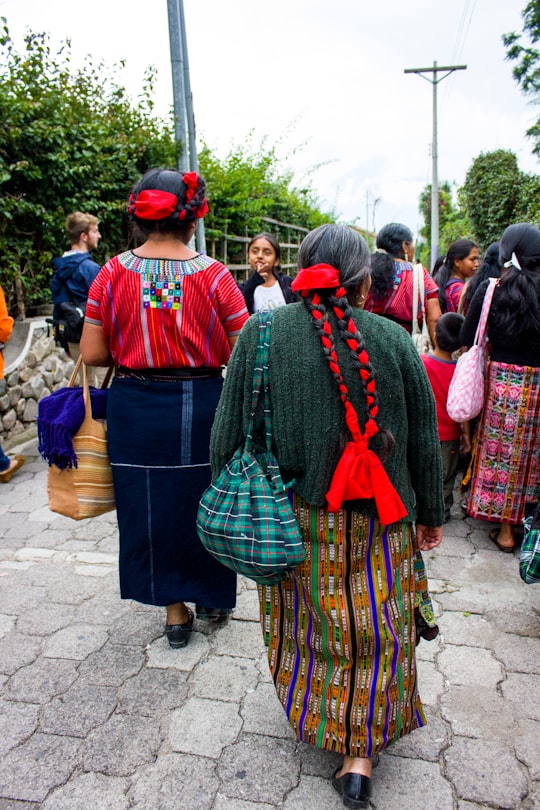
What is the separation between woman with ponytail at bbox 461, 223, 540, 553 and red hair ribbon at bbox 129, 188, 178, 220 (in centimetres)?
185

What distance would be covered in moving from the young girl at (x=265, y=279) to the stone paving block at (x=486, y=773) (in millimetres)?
3336

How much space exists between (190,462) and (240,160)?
997 cm

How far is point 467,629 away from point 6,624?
84.3 inches

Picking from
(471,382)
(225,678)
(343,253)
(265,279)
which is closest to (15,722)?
(225,678)

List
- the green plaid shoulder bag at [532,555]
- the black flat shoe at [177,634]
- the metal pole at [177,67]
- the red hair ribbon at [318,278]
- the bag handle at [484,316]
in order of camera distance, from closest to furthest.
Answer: the red hair ribbon at [318,278]
the green plaid shoulder bag at [532,555]
the black flat shoe at [177,634]
the bag handle at [484,316]
the metal pole at [177,67]

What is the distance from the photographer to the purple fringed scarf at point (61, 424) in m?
2.59

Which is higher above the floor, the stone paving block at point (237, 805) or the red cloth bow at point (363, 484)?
the red cloth bow at point (363, 484)

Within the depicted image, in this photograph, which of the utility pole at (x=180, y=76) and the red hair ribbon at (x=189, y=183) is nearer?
the red hair ribbon at (x=189, y=183)

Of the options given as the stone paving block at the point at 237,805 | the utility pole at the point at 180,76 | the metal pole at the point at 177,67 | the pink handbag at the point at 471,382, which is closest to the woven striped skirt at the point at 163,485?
the stone paving block at the point at 237,805

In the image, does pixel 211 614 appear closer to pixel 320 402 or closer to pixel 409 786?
pixel 409 786

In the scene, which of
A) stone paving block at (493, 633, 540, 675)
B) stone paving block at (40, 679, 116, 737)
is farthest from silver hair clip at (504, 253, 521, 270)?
stone paving block at (40, 679, 116, 737)

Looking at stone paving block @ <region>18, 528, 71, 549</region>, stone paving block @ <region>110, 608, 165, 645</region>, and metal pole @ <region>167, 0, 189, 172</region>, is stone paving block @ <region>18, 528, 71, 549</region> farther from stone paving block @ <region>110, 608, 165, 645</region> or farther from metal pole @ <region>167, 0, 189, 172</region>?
metal pole @ <region>167, 0, 189, 172</region>

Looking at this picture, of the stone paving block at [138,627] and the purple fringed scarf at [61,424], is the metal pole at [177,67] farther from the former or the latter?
the stone paving block at [138,627]

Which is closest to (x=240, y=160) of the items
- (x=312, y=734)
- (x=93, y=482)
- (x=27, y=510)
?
(x=27, y=510)
